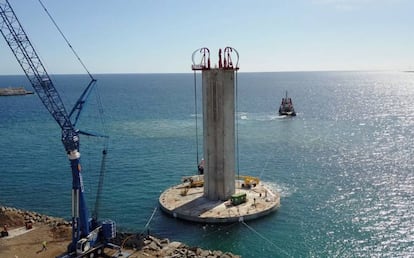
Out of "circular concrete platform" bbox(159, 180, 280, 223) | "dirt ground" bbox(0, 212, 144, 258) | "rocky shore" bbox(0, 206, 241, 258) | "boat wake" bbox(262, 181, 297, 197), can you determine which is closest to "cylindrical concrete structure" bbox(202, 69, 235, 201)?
"circular concrete platform" bbox(159, 180, 280, 223)

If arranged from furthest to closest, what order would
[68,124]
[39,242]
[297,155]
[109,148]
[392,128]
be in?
[392,128], [109,148], [297,155], [39,242], [68,124]

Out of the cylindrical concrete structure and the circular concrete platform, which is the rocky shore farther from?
the cylindrical concrete structure

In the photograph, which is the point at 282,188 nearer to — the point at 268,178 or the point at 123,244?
the point at 268,178

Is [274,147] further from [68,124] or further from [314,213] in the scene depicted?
[68,124]

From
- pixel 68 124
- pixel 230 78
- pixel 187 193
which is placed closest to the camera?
pixel 68 124

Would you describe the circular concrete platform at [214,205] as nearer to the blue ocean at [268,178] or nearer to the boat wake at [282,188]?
the blue ocean at [268,178]

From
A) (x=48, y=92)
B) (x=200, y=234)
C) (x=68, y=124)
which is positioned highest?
(x=48, y=92)

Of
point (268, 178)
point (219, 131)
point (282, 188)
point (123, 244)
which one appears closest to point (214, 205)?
point (219, 131)

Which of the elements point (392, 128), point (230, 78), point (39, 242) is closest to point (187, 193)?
point (230, 78)

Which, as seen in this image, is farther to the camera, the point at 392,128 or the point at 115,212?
the point at 392,128
